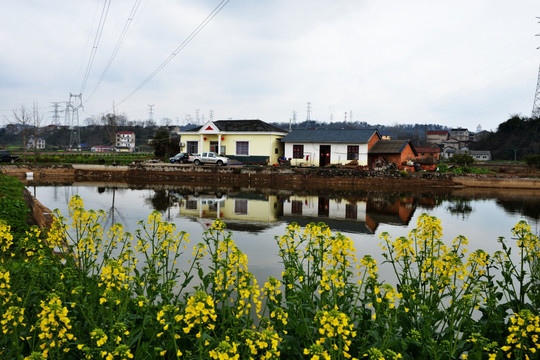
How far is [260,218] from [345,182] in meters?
17.1

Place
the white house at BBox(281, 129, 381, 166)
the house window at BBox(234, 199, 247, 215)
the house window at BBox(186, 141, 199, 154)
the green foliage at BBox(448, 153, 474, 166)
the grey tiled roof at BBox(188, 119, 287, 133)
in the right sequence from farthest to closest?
the house window at BBox(186, 141, 199, 154)
the grey tiled roof at BBox(188, 119, 287, 133)
the green foliage at BBox(448, 153, 474, 166)
the white house at BBox(281, 129, 381, 166)
the house window at BBox(234, 199, 247, 215)

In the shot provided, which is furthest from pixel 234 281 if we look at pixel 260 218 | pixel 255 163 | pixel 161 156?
pixel 161 156

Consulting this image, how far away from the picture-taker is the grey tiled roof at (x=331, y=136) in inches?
1454

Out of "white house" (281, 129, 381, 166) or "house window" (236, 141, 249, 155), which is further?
"house window" (236, 141, 249, 155)

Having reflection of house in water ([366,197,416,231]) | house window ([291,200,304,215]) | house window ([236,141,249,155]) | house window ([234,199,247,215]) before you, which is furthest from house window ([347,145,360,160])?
house window ([234,199,247,215])

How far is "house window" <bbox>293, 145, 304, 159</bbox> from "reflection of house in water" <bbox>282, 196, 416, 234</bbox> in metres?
15.3

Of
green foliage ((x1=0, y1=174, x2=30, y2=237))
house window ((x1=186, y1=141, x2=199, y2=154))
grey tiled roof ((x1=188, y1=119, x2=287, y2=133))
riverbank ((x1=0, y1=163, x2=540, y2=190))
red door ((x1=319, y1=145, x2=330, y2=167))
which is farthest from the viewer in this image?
house window ((x1=186, y1=141, x2=199, y2=154))

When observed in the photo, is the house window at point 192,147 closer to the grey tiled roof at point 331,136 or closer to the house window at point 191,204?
the grey tiled roof at point 331,136

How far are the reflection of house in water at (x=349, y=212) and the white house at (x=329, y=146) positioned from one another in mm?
13378

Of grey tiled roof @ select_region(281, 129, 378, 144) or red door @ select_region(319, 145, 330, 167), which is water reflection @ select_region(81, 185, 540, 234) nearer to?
grey tiled roof @ select_region(281, 129, 378, 144)

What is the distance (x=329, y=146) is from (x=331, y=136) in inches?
50.2

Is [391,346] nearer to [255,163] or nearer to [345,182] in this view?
[345,182]

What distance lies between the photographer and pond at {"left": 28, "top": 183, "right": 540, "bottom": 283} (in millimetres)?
11548

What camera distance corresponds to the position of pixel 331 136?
38562 millimetres
